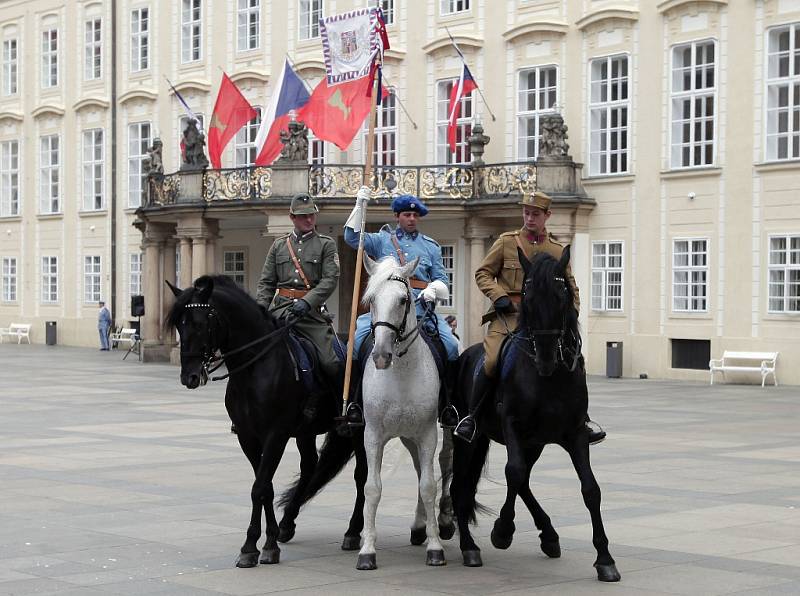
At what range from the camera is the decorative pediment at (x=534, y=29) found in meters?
36.0

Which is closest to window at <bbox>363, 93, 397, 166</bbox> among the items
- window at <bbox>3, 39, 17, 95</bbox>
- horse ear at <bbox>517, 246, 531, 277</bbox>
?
window at <bbox>3, 39, 17, 95</bbox>

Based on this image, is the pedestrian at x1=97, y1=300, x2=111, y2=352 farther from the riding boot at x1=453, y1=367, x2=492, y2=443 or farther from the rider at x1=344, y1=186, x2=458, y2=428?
the riding boot at x1=453, y1=367, x2=492, y2=443

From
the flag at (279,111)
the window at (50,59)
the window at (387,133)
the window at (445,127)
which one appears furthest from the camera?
the window at (50,59)

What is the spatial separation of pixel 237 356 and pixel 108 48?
41.5 metres

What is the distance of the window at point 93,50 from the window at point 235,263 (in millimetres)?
9771

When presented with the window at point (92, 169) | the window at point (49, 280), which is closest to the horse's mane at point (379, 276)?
the window at point (92, 169)

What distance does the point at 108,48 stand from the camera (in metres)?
50.0

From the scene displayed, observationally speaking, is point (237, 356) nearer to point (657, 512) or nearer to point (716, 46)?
point (657, 512)

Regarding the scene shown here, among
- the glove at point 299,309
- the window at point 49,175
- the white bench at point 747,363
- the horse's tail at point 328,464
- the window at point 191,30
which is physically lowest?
the white bench at point 747,363

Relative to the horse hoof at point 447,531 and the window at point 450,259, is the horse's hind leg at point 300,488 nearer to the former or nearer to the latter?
the horse hoof at point 447,531

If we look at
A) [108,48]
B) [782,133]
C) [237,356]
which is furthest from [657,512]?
[108,48]

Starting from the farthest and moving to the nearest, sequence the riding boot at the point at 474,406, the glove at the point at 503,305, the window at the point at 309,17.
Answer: the window at the point at 309,17 → the glove at the point at 503,305 → the riding boot at the point at 474,406

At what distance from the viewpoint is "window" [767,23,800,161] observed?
103ft

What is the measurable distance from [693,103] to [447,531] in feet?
78.0
